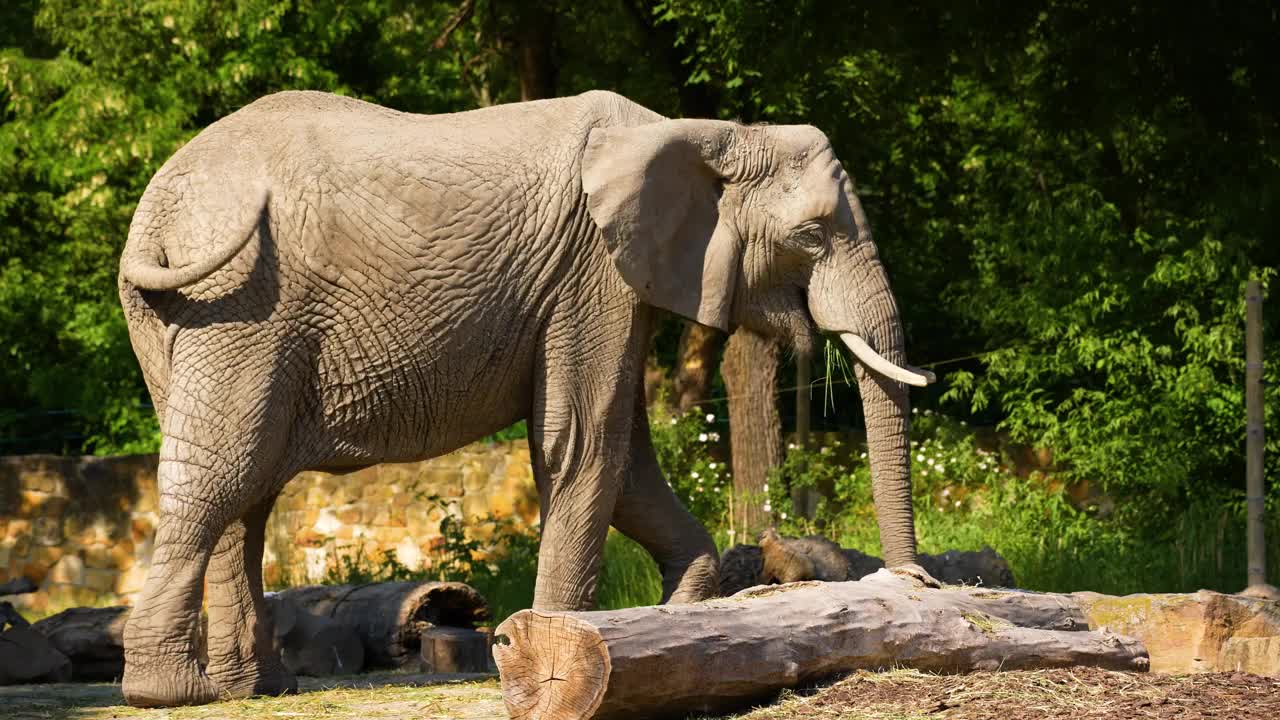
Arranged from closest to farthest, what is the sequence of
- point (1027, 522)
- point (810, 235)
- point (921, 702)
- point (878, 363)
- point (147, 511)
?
point (921, 702), point (878, 363), point (810, 235), point (1027, 522), point (147, 511)

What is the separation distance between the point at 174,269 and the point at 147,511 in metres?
9.63

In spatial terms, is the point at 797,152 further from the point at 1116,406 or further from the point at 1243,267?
the point at 1116,406

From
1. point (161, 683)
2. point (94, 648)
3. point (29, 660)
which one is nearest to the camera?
point (161, 683)

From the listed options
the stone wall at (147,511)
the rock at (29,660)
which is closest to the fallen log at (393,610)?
the rock at (29,660)

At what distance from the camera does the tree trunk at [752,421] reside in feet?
51.1

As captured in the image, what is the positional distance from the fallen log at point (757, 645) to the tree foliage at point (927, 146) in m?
6.00

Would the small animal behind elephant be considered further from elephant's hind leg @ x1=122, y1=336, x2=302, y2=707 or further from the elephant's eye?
elephant's hind leg @ x1=122, y1=336, x2=302, y2=707

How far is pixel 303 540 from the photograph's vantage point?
1659 cm

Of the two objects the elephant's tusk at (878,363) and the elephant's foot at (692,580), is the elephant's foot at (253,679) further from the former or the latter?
the elephant's tusk at (878,363)

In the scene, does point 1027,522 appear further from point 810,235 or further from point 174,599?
point 174,599

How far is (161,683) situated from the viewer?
297 inches

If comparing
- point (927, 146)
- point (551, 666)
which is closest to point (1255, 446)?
point (551, 666)

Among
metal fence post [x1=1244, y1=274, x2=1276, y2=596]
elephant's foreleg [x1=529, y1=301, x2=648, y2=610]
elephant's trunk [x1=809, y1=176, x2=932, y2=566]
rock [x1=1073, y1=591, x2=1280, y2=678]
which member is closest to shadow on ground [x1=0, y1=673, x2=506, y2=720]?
elephant's foreleg [x1=529, y1=301, x2=648, y2=610]

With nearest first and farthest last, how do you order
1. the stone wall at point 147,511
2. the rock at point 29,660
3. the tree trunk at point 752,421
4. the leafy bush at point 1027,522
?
the rock at point 29,660
the leafy bush at point 1027,522
the tree trunk at point 752,421
the stone wall at point 147,511
